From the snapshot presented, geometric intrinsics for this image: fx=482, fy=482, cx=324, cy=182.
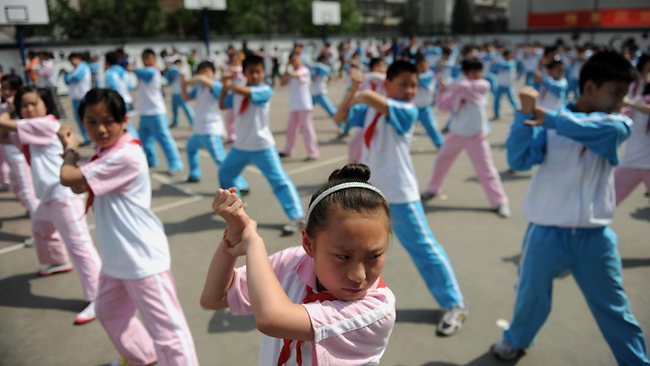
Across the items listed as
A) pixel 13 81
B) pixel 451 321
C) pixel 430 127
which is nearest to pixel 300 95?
pixel 430 127

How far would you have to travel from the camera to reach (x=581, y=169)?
2576mm

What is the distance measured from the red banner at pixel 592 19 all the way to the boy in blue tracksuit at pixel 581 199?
3329 centimetres

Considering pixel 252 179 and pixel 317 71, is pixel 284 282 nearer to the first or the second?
pixel 252 179

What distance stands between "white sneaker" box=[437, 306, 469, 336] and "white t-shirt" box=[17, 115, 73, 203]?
9.42 ft

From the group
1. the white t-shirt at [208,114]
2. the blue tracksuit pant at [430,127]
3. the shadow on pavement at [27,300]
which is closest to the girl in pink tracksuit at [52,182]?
the shadow on pavement at [27,300]

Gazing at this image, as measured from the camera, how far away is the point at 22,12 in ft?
46.2

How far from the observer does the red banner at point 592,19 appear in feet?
101

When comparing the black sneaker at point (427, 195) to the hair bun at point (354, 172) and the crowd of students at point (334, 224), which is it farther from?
the hair bun at point (354, 172)

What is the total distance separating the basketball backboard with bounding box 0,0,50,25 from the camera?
45.1 feet

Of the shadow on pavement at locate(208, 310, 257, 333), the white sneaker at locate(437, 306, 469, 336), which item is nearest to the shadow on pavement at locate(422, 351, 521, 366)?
the white sneaker at locate(437, 306, 469, 336)

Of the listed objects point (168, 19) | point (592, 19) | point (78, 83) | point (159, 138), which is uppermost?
point (168, 19)

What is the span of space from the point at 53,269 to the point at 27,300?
421 mm

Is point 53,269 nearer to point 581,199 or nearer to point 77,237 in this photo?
point 77,237

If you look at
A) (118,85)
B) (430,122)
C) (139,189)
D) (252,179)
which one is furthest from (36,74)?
(139,189)
